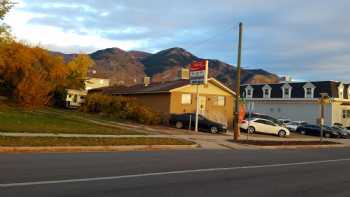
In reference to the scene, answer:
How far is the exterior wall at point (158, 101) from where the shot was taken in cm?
4509

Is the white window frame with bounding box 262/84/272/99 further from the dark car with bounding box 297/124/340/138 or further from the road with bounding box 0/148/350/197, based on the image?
the road with bounding box 0/148/350/197

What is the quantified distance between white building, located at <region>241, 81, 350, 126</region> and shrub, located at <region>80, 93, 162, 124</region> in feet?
97.4

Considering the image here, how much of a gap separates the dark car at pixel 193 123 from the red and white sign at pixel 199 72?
8.61 ft

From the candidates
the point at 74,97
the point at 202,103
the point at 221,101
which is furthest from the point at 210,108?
the point at 74,97

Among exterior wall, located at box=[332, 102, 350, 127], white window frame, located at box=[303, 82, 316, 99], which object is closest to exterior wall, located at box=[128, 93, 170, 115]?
white window frame, located at box=[303, 82, 316, 99]

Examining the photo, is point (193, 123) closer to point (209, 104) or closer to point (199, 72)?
point (199, 72)

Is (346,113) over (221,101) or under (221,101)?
over

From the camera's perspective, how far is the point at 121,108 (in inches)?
1750

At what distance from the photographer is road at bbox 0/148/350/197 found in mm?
9903

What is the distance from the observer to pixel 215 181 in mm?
12039

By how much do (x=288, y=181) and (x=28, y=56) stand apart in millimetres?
37751

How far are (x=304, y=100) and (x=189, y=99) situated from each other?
3189cm

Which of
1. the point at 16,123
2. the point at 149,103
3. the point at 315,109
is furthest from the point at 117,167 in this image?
the point at 315,109

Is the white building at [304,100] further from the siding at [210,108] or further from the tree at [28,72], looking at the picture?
the tree at [28,72]
